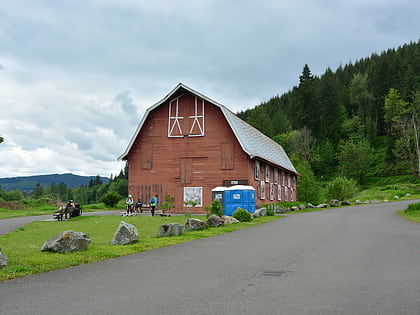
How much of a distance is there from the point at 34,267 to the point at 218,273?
3.43 meters

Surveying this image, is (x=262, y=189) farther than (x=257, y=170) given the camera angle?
Yes

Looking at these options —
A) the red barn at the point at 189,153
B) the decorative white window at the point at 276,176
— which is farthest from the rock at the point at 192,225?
the decorative white window at the point at 276,176

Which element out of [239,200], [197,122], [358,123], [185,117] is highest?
[358,123]

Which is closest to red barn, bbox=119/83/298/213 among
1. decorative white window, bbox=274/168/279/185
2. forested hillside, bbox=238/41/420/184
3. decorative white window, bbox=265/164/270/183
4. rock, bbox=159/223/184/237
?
decorative white window, bbox=265/164/270/183

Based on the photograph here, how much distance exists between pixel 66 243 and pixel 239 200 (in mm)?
16570

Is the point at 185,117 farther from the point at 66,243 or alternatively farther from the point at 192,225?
the point at 66,243

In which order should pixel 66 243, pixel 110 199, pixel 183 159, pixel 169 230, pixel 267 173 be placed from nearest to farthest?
pixel 66 243 < pixel 169 230 < pixel 183 159 < pixel 267 173 < pixel 110 199

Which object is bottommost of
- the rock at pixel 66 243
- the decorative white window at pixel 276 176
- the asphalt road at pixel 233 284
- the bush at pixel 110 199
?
the asphalt road at pixel 233 284

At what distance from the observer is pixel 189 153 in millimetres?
33344

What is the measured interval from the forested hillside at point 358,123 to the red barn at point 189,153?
42023mm

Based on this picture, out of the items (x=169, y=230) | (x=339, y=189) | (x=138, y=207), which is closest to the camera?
(x=169, y=230)

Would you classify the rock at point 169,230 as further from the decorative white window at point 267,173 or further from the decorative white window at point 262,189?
the decorative white window at point 267,173

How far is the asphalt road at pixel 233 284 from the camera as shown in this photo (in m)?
5.09

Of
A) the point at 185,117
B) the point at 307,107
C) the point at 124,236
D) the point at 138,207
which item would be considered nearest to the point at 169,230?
the point at 124,236
